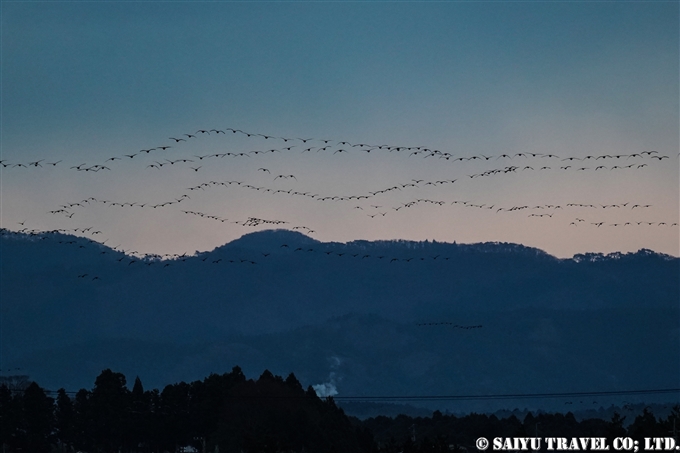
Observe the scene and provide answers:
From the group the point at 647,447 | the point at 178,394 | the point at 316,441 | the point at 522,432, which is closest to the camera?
the point at 647,447

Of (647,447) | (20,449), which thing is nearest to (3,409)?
(20,449)

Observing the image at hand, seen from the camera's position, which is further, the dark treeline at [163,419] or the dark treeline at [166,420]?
the dark treeline at [163,419]

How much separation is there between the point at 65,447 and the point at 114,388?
20.8 meters

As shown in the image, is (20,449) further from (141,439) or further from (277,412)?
(277,412)

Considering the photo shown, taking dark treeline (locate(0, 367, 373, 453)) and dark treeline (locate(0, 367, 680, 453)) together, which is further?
dark treeline (locate(0, 367, 373, 453))

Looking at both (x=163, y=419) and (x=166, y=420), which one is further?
(x=163, y=419)

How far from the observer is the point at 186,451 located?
630 ft

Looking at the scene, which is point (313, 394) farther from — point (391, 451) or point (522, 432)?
point (391, 451)

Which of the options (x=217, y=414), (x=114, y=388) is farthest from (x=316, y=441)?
(x=114, y=388)

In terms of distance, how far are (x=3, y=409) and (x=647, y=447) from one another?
108 metres

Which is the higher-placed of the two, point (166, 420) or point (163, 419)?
point (163, 419)

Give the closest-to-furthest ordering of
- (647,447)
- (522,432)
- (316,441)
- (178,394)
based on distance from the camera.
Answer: (647,447) < (522,432) < (316,441) < (178,394)

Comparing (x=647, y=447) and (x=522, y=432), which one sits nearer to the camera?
(x=647, y=447)

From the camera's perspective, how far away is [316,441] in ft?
560
